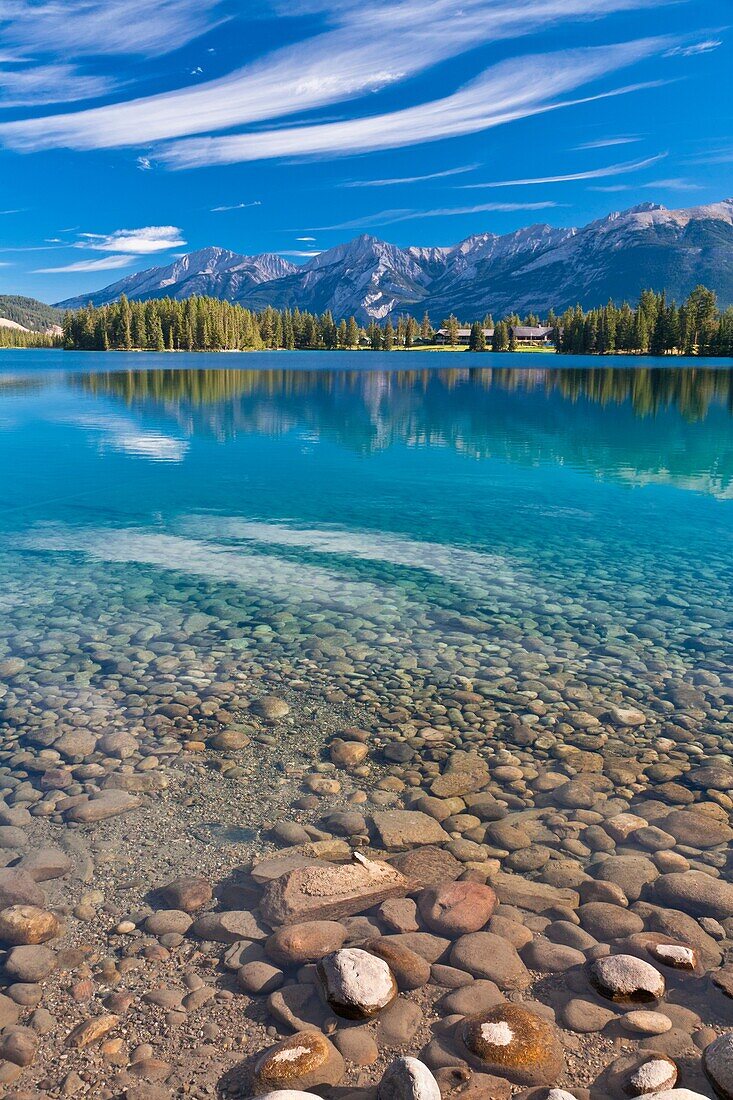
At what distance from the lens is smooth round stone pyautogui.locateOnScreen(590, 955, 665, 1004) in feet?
21.4

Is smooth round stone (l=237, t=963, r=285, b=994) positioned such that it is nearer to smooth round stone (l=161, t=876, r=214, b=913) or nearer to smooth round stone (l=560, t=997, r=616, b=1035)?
smooth round stone (l=161, t=876, r=214, b=913)

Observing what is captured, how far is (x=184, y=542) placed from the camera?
24.4 meters

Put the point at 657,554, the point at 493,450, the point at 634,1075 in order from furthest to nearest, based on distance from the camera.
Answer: the point at 493,450
the point at 657,554
the point at 634,1075

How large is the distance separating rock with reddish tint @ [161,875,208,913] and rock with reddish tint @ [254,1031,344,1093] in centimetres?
221

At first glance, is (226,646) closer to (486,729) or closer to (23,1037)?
(486,729)

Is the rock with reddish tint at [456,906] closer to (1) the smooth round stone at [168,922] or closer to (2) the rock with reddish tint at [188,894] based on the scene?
(2) the rock with reddish tint at [188,894]

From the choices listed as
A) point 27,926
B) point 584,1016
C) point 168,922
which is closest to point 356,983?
point 584,1016

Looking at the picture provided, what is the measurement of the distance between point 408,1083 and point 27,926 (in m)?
4.27

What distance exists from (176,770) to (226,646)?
4.78m

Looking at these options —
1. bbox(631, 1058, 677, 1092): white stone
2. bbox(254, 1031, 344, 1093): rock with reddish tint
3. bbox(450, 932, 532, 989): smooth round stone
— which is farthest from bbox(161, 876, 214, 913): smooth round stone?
bbox(631, 1058, 677, 1092): white stone

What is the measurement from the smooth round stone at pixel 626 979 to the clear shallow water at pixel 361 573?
527cm

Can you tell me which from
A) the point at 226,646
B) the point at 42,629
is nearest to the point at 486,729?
the point at 226,646

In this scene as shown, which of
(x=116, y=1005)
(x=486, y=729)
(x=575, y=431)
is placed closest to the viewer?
(x=116, y=1005)

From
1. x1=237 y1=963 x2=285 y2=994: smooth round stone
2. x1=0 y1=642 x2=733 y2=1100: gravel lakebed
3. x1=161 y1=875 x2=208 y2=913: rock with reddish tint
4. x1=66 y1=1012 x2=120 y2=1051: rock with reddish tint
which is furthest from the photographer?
x1=161 y1=875 x2=208 y2=913: rock with reddish tint
